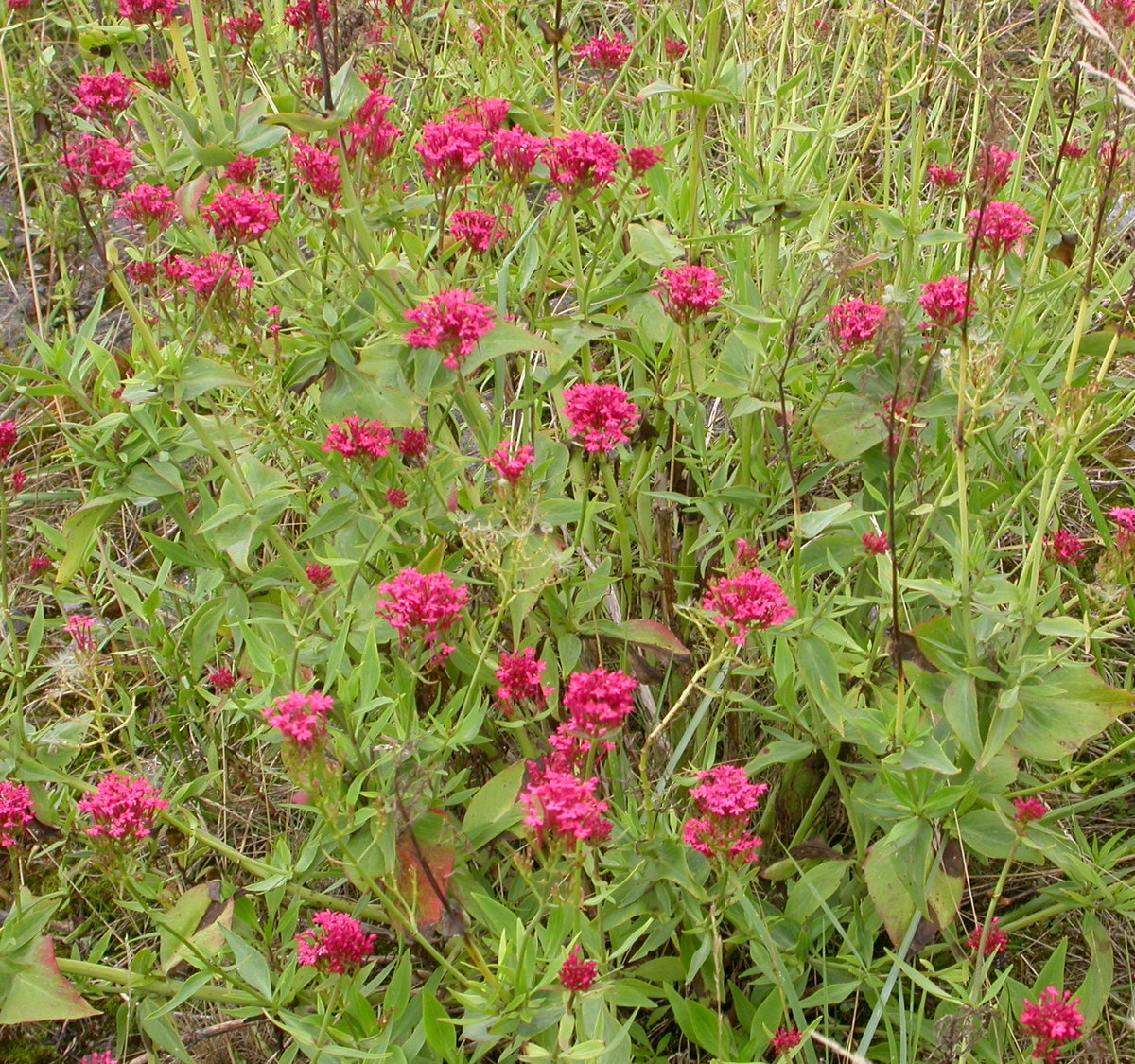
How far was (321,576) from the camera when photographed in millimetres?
2439

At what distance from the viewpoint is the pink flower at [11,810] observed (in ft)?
6.63

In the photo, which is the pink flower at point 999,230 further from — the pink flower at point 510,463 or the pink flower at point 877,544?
the pink flower at point 510,463

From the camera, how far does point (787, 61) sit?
385cm

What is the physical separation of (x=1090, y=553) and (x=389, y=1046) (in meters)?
2.16

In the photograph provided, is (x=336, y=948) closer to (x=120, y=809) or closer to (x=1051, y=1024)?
(x=120, y=809)

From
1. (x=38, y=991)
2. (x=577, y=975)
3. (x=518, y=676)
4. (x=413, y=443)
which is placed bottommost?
(x=38, y=991)

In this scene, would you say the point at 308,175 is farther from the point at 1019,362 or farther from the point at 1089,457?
the point at 1089,457

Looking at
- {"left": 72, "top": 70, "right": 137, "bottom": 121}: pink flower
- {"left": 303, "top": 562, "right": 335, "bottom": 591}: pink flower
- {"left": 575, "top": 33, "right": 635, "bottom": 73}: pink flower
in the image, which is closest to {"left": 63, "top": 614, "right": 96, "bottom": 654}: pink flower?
{"left": 303, "top": 562, "right": 335, "bottom": 591}: pink flower

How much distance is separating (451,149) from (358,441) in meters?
0.61

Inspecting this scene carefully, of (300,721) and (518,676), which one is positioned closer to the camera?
(300,721)

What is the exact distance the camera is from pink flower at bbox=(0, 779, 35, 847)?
6.63 ft

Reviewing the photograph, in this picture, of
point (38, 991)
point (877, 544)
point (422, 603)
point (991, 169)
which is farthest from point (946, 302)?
point (38, 991)

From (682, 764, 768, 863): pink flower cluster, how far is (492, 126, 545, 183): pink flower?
126 cm

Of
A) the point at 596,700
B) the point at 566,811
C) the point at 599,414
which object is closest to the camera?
the point at 566,811
